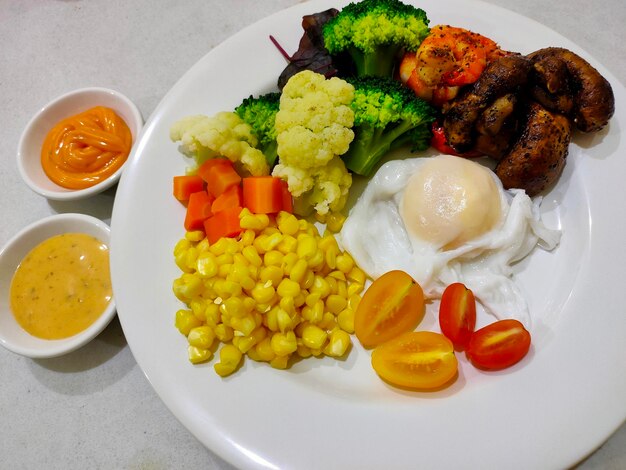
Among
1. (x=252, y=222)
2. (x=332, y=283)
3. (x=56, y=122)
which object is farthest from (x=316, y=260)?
(x=56, y=122)

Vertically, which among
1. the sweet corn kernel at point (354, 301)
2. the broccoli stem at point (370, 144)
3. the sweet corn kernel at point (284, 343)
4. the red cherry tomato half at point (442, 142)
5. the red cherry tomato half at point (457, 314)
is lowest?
the sweet corn kernel at point (284, 343)

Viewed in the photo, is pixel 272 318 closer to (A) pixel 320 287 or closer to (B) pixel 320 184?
(A) pixel 320 287

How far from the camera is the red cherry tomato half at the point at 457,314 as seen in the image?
8.61 ft

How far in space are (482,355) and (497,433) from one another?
38 centimetres

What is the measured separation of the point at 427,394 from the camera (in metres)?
2.54

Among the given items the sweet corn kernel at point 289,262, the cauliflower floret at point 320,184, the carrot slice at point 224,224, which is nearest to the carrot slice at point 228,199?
the carrot slice at point 224,224

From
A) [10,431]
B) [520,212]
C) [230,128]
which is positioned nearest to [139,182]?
[230,128]

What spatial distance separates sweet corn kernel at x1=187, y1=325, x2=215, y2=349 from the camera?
2619 mm

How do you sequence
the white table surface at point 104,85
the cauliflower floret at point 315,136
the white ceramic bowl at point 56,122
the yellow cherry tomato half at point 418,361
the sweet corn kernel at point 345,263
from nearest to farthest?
1. the yellow cherry tomato half at point 418,361
2. the cauliflower floret at point 315,136
3. the sweet corn kernel at point 345,263
4. the white table surface at point 104,85
5. the white ceramic bowl at point 56,122

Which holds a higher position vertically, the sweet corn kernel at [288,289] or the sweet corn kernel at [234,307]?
the sweet corn kernel at [288,289]

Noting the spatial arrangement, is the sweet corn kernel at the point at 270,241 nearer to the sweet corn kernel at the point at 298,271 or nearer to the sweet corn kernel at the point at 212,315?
the sweet corn kernel at the point at 298,271

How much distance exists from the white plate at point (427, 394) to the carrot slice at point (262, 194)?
0.54m

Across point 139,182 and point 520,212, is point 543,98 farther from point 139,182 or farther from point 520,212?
point 139,182

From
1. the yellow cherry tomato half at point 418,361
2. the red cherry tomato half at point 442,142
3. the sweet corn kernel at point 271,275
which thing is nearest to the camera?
the yellow cherry tomato half at point 418,361
